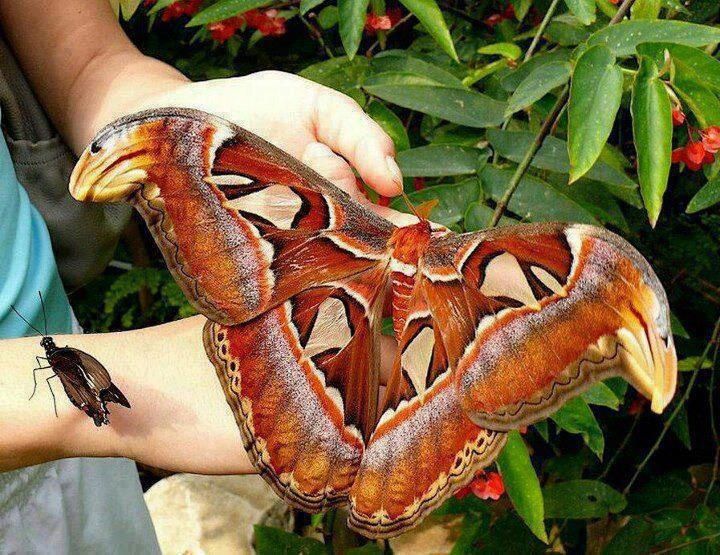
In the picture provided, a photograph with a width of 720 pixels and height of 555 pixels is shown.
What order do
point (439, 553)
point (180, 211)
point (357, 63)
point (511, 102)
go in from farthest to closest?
point (439, 553)
point (357, 63)
point (511, 102)
point (180, 211)

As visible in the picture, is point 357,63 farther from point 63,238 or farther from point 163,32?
point 163,32

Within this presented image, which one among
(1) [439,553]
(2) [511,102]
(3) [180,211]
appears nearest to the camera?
(3) [180,211]

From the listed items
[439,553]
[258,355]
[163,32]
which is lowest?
[439,553]

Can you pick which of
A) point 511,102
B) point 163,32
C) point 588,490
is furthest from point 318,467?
point 163,32

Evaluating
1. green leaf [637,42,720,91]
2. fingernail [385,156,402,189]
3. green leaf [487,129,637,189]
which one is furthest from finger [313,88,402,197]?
green leaf [637,42,720,91]

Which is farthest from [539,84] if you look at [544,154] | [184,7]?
[184,7]

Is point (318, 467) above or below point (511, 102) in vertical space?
below
